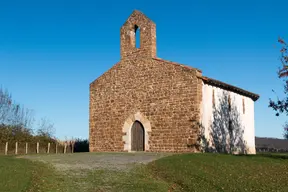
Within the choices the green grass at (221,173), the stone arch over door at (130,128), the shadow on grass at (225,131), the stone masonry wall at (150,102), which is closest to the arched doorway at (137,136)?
the stone arch over door at (130,128)

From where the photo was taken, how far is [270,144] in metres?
54.9

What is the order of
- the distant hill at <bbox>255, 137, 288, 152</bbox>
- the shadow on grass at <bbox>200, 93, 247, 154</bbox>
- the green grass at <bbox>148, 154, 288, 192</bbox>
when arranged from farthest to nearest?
1. the distant hill at <bbox>255, 137, 288, 152</bbox>
2. the shadow on grass at <bbox>200, 93, 247, 154</bbox>
3. the green grass at <bbox>148, 154, 288, 192</bbox>

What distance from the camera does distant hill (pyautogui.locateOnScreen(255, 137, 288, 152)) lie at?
52.1 meters

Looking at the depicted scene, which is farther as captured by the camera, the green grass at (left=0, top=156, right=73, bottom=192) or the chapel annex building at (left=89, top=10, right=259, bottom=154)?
the chapel annex building at (left=89, top=10, right=259, bottom=154)

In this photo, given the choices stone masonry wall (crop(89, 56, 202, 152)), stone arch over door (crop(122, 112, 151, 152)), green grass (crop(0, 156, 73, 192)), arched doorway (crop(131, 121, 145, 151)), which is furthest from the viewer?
arched doorway (crop(131, 121, 145, 151))

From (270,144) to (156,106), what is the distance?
3358 centimetres

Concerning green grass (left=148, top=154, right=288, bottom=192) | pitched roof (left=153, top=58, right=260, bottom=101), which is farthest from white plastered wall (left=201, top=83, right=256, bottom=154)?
green grass (left=148, top=154, right=288, bottom=192)

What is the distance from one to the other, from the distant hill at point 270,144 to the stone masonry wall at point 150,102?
2787cm

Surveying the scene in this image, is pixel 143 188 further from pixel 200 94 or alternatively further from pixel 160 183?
pixel 200 94

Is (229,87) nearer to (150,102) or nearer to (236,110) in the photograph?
(236,110)

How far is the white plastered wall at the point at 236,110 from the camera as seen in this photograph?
82.7 feet

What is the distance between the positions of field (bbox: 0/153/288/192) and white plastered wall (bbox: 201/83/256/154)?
4.64m

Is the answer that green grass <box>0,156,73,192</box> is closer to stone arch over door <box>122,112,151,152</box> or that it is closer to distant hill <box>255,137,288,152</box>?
stone arch over door <box>122,112,151,152</box>

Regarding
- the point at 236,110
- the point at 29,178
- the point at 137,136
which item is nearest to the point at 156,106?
the point at 137,136
